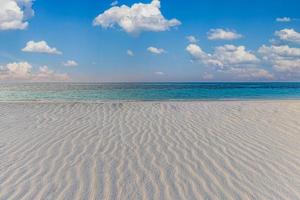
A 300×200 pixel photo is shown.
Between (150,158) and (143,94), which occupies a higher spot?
(150,158)

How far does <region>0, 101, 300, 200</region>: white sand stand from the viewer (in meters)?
4.75

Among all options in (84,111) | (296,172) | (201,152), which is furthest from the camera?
(84,111)

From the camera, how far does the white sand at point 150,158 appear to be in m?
4.75

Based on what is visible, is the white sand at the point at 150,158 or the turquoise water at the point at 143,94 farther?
the turquoise water at the point at 143,94

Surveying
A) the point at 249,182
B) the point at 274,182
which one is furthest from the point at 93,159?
the point at 274,182

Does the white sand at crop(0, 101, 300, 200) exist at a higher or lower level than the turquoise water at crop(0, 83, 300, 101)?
higher

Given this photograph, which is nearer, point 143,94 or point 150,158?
point 150,158

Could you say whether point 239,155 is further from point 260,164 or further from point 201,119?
point 201,119

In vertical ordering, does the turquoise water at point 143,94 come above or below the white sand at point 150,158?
below

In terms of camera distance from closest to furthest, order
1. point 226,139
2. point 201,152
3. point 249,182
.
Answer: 1. point 249,182
2. point 201,152
3. point 226,139

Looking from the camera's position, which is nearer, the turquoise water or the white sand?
the white sand

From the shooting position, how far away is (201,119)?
10891 mm

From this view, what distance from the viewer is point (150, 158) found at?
6.24m

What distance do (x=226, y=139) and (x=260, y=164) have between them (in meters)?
1.97
